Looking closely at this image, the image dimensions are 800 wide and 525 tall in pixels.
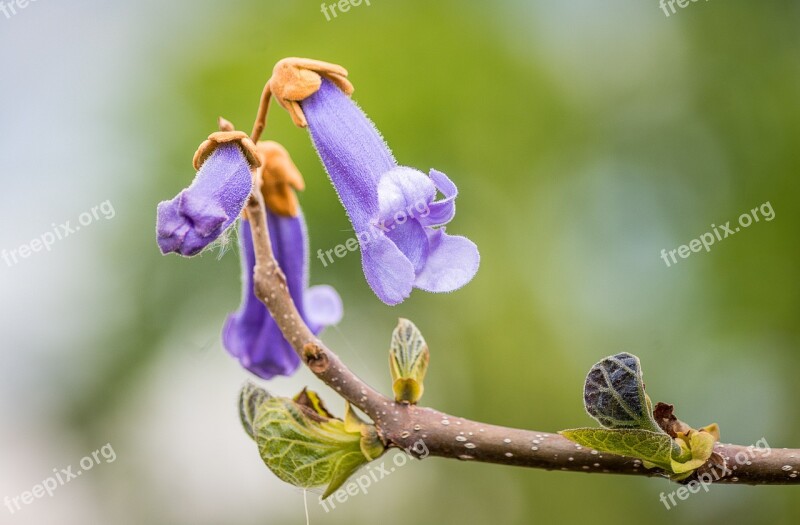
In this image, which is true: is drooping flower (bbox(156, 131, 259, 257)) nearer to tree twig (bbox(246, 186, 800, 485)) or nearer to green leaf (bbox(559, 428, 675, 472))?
tree twig (bbox(246, 186, 800, 485))

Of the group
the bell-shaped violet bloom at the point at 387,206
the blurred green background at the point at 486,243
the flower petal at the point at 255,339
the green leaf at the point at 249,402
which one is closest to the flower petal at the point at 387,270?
the bell-shaped violet bloom at the point at 387,206

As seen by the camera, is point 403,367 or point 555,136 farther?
point 555,136

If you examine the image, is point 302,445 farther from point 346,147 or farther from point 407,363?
point 346,147

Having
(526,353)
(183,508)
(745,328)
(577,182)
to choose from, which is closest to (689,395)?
(745,328)

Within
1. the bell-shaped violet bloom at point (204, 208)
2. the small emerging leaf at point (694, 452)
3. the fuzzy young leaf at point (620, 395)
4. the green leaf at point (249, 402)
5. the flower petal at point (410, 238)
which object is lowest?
the small emerging leaf at point (694, 452)

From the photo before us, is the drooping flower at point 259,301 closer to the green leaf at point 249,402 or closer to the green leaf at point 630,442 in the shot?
the green leaf at point 249,402

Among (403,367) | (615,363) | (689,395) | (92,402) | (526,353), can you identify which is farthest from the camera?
(92,402)

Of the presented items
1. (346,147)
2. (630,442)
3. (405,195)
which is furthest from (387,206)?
(630,442)

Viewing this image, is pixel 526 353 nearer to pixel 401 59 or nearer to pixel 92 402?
pixel 401 59
